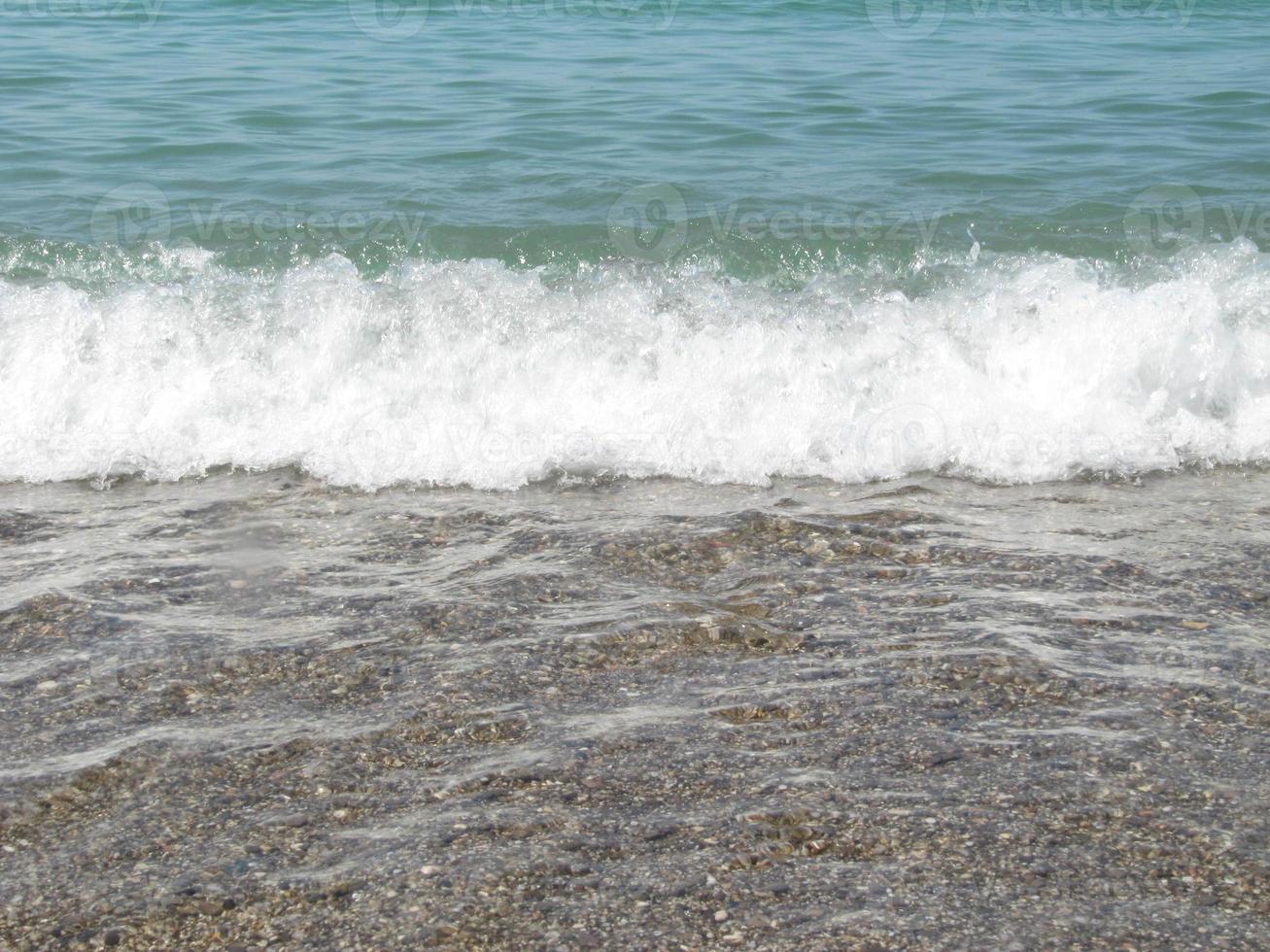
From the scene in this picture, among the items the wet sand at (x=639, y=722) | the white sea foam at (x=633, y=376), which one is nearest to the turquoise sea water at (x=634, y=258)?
the white sea foam at (x=633, y=376)

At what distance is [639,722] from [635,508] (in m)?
1.86

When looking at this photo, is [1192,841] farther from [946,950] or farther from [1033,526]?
[1033,526]

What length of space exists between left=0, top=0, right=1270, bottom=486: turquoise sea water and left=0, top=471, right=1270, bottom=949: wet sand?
72 cm

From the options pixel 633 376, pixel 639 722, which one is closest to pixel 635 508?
pixel 633 376

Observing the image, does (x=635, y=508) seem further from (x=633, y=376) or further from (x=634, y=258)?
(x=634, y=258)

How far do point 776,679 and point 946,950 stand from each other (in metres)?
1.30

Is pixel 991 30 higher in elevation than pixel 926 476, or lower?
higher

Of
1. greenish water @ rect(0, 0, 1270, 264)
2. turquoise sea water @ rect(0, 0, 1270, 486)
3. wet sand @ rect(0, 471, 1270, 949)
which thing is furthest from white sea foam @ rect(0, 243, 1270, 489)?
greenish water @ rect(0, 0, 1270, 264)

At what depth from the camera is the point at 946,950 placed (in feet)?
9.56

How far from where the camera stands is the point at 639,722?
3879 mm

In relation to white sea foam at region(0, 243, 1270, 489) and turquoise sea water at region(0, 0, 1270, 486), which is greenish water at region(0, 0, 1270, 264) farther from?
white sea foam at region(0, 243, 1270, 489)

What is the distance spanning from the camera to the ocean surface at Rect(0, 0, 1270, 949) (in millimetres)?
3234

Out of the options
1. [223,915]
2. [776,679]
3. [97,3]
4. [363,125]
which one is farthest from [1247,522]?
[97,3]

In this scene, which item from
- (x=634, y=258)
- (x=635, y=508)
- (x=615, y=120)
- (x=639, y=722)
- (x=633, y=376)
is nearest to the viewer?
(x=639, y=722)
